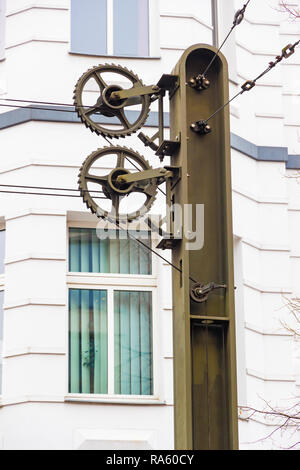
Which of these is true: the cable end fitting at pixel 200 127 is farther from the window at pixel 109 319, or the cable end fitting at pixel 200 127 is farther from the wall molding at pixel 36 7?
the wall molding at pixel 36 7

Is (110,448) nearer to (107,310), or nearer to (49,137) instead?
(107,310)

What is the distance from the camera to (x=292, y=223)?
17188mm

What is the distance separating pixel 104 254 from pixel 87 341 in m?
1.30

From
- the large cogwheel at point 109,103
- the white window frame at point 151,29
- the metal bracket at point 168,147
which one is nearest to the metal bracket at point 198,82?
the large cogwheel at point 109,103

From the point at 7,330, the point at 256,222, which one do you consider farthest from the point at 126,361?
the point at 256,222

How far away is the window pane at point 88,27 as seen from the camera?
651 inches

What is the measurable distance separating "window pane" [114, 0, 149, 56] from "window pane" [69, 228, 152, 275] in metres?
2.85

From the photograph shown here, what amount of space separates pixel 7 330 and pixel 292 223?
16.1ft

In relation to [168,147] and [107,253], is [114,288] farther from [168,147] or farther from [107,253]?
[168,147]

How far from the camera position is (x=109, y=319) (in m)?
15.4

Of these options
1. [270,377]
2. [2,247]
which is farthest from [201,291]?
[2,247]

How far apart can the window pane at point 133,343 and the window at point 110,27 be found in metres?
3.74

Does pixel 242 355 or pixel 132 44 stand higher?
pixel 132 44

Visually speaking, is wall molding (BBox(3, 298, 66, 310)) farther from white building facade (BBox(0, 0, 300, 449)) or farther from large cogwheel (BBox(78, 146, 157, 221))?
large cogwheel (BBox(78, 146, 157, 221))
